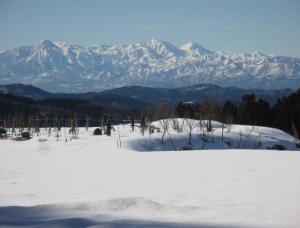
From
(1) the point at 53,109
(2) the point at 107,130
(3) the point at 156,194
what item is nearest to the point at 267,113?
(2) the point at 107,130

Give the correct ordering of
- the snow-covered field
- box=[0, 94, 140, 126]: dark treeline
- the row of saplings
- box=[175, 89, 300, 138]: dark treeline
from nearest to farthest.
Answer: the snow-covered field
the row of saplings
box=[175, 89, 300, 138]: dark treeline
box=[0, 94, 140, 126]: dark treeline

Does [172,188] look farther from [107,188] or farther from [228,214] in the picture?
[228,214]

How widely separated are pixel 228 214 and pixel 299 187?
3.68 metres

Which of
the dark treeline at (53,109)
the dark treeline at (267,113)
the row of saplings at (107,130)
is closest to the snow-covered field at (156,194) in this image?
the row of saplings at (107,130)

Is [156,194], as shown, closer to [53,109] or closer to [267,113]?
[267,113]

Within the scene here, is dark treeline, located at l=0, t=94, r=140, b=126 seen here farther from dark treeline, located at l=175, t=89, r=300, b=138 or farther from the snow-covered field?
the snow-covered field

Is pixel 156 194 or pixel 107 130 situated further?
pixel 107 130

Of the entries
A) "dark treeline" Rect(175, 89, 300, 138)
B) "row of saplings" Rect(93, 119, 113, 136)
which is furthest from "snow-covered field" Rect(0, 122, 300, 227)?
"dark treeline" Rect(175, 89, 300, 138)

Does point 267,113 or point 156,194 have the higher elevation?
point 267,113

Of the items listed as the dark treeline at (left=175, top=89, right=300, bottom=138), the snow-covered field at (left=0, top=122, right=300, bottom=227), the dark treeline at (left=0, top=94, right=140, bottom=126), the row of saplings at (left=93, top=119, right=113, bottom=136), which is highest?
the dark treeline at (left=0, top=94, right=140, bottom=126)

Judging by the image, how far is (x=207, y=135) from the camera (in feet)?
128

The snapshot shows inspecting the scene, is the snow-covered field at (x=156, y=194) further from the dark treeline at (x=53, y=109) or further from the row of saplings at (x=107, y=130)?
the dark treeline at (x=53, y=109)

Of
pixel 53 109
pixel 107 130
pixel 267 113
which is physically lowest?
pixel 107 130

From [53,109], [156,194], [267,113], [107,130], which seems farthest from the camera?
[53,109]
